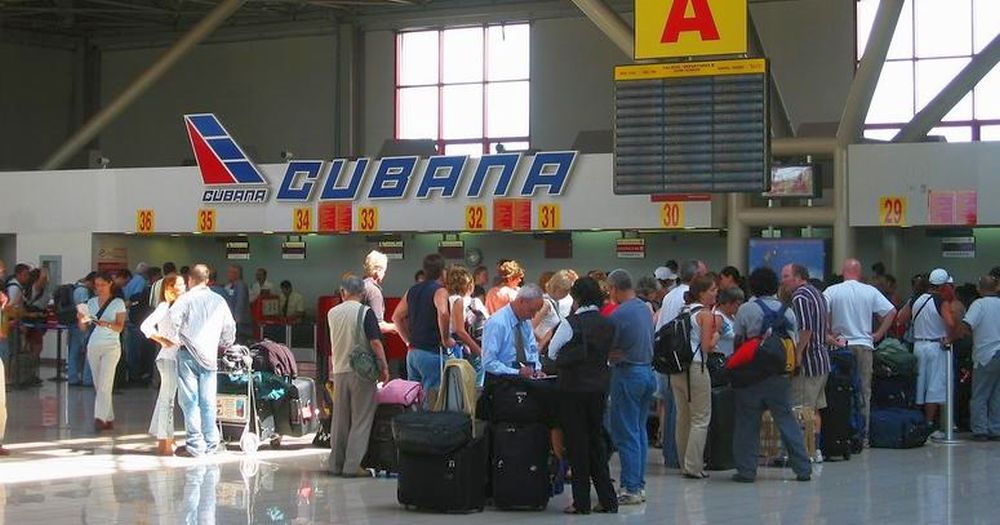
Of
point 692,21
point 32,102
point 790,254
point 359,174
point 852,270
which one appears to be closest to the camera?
point 852,270

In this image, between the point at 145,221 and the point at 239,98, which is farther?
the point at 239,98

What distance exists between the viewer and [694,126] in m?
16.0

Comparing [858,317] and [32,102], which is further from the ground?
[32,102]

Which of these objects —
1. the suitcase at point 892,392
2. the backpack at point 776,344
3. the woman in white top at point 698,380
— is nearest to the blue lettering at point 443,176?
the suitcase at point 892,392

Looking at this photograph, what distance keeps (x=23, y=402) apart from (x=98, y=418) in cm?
358

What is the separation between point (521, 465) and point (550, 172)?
428 inches

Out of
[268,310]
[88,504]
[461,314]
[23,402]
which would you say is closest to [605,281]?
[461,314]

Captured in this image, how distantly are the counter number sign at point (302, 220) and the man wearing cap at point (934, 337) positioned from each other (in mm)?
9970

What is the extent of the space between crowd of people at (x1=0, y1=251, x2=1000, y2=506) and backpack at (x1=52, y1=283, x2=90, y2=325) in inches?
188

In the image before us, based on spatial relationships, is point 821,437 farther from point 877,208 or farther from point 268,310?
point 268,310

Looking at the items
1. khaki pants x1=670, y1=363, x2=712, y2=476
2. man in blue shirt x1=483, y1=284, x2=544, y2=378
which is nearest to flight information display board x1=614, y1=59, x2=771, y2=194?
khaki pants x1=670, y1=363, x2=712, y2=476

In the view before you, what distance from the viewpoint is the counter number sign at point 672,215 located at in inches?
787

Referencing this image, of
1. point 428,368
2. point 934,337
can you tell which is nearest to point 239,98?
point 934,337

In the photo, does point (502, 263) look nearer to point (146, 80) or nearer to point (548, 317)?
point (548, 317)
